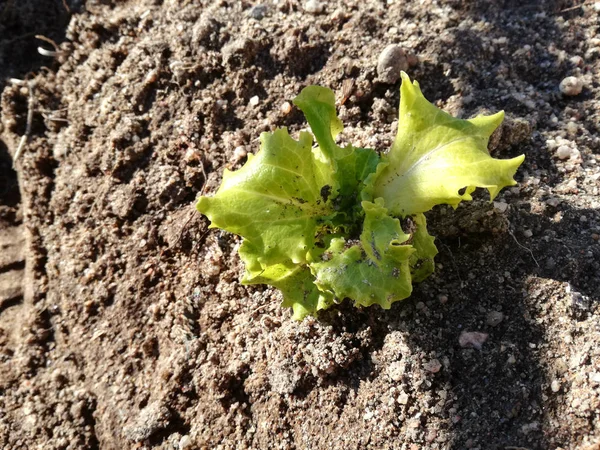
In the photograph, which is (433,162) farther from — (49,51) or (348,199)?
(49,51)

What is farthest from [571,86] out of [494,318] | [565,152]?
[494,318]

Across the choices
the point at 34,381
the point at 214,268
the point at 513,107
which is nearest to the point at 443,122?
the point at 513,107

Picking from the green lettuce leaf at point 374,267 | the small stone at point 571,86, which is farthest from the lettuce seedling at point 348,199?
the small stone at point 571,86

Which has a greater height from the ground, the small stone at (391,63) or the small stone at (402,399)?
the small stone at (391,63)

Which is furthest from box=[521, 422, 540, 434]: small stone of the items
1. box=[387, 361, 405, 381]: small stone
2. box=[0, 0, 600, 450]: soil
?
box=[387, 361, 405, 381]: small stone

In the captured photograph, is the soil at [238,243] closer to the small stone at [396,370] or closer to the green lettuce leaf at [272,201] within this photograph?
the small stone at [396,370]
